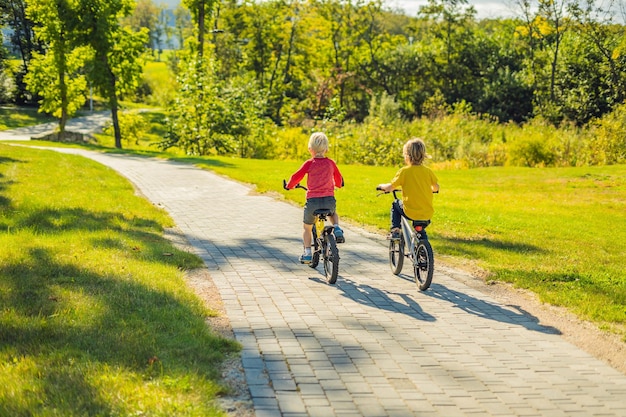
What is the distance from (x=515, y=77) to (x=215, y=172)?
3177cm

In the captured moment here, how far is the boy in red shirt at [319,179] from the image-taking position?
26.1 feet

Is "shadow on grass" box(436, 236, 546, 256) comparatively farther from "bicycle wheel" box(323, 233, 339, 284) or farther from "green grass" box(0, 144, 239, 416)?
"green grass" box(0, 144, 239, 416)

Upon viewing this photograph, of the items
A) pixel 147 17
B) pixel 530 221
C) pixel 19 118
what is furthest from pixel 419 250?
pixel 147 17

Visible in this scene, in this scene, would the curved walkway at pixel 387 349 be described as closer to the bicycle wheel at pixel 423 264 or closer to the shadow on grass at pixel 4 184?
the bicycle wheel at pixel 423 264

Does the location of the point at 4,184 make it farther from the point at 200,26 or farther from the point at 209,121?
the point at 200,26

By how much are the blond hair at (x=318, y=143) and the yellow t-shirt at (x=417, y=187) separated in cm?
91

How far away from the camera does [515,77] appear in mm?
47312

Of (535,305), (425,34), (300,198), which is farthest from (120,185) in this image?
(425,34)

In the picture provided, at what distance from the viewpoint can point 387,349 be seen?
18.4 feet

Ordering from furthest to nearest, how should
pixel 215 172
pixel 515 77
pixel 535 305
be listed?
pixel 515 77 → pixel 215 172 → pixel 535 305

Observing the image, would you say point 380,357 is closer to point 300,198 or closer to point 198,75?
point 300,198

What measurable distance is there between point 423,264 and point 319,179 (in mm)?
1547

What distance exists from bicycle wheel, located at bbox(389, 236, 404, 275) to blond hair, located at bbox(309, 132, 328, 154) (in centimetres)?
144

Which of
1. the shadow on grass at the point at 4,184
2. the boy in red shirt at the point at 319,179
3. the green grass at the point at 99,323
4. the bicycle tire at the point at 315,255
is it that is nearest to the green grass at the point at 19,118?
the shadow on grass at the point at 4,184
